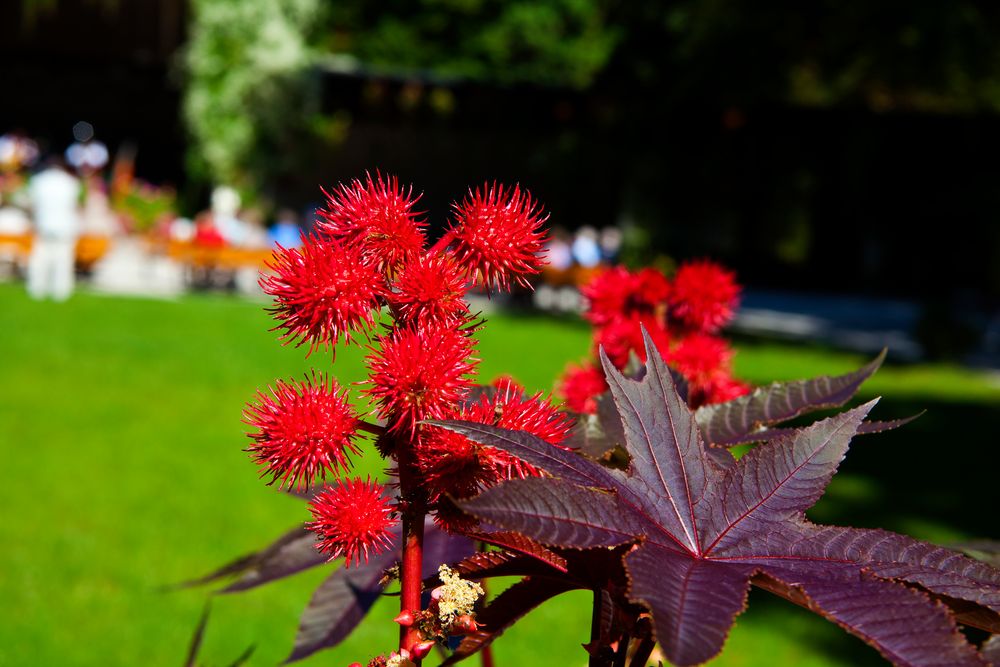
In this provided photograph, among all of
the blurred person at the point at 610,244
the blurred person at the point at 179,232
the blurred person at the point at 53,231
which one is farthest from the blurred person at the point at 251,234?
the blurred person at the point at 610,244

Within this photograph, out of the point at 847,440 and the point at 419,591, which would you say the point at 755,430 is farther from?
the point at 419,591

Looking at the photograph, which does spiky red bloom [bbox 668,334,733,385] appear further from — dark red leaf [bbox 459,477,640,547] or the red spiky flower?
dark red leaf [bbox 459,477,640,547]

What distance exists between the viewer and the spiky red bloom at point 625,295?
5.37 feet

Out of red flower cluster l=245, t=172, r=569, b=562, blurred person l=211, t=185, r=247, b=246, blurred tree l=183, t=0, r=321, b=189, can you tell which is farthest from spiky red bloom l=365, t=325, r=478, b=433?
blurred tree l=183, t=0, r=321, b=189

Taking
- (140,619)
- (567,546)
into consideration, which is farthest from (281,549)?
(140,619)

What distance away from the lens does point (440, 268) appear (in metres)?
0.84

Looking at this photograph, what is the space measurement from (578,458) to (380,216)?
0.24m

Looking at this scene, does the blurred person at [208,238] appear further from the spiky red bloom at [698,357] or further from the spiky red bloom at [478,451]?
the spiky red bloom at [478,451]

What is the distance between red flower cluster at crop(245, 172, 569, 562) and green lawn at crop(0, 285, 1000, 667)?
0.77 meters

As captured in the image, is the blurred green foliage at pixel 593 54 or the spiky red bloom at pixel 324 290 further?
the blurred green foliage at pixel 593 54

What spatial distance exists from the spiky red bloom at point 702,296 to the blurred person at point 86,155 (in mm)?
26823

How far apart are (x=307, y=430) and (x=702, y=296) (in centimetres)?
92

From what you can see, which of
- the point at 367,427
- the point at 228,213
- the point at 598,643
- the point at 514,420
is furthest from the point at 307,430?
the point at 228,213

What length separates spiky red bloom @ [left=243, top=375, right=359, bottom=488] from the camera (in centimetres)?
84
